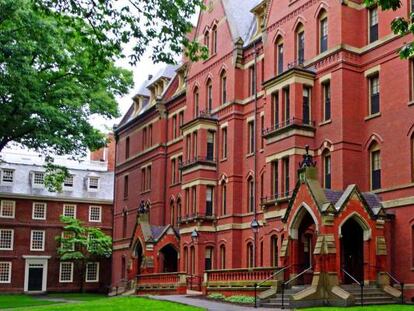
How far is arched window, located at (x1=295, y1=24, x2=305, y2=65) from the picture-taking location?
34469 millimetres

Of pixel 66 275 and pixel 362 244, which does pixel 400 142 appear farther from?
pixel 66 275

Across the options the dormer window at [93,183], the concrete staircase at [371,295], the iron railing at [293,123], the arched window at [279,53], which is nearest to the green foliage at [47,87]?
the arched window at [279,53]

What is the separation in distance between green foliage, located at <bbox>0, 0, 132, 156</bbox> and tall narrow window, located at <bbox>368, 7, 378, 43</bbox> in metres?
12.8

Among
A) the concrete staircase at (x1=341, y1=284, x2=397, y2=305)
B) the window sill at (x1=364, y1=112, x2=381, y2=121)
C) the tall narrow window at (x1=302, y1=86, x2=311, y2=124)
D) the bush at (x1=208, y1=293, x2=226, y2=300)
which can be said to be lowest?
the bush at (x1=208, y1=293, x2=226, y2=300)

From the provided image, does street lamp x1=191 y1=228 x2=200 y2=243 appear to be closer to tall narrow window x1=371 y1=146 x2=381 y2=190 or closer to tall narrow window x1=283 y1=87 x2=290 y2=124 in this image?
tall narrow window x1=283 y1=87 x2=290 y2=124

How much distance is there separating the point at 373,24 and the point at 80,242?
38.8 m

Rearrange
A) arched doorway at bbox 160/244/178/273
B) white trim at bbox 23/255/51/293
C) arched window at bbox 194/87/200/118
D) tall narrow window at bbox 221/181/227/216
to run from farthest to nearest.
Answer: white trim at bbox 23/255/51/293 < arched doorway at bbox 160/244/178/273 < arched window at bbox 194/87/200/118 < tall narrow window at bbox 221/181/227/216

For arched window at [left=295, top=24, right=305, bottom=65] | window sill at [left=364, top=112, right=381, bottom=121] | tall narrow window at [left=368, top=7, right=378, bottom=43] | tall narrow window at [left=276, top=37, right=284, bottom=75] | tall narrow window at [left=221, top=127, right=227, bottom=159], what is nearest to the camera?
window sill at [left=364, top=112, right=381, bottom=121]

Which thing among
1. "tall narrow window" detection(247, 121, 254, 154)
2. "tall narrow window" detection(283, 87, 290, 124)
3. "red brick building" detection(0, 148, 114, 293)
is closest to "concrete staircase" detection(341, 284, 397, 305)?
"tall narrow window" detection(283, 87, 290, 124)

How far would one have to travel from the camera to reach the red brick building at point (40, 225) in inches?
2434

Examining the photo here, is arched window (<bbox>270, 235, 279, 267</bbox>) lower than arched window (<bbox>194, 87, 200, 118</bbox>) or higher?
lower

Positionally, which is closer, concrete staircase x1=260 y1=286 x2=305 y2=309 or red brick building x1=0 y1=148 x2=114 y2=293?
concrete staircase x1=260 y1=286 x2=305 y2=309

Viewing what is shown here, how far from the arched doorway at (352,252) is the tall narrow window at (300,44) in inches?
369

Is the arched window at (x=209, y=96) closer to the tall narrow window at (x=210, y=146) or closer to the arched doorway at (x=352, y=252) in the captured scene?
the tall narrow window at (x=210, y=146)
